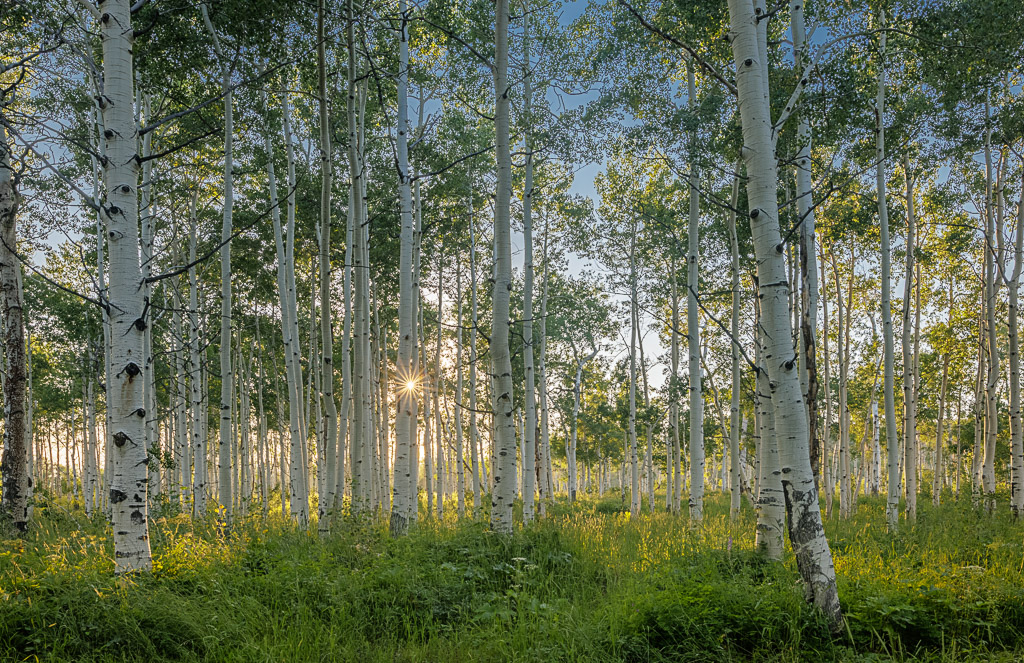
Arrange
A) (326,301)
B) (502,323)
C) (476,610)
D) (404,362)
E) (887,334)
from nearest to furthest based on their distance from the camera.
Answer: (476,610) → (502,323) → (404,362) → (326,301) → (887,334)

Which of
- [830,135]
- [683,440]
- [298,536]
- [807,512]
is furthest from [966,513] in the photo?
[683,440]

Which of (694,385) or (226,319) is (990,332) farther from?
(226,319)

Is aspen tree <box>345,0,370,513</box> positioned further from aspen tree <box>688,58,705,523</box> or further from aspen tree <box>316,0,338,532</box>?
aspen tree <box>688,58,705,523</box>

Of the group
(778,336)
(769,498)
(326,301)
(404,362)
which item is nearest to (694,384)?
(769,498)

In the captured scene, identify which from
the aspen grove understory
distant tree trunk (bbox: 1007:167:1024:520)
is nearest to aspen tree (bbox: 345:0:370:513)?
the aspen grove understory

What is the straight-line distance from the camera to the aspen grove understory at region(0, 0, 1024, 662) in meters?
3.84

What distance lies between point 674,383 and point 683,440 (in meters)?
14.5

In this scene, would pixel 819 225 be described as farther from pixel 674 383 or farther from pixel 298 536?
pixel 298 536

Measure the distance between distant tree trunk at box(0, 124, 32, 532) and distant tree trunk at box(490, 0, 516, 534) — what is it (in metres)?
7.04

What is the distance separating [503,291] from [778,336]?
3.77 metres

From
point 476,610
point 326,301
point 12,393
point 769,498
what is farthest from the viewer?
point 326,301

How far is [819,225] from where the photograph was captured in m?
13.3

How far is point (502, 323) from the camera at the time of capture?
22.4 ft

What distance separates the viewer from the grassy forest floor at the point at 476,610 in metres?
3.58
